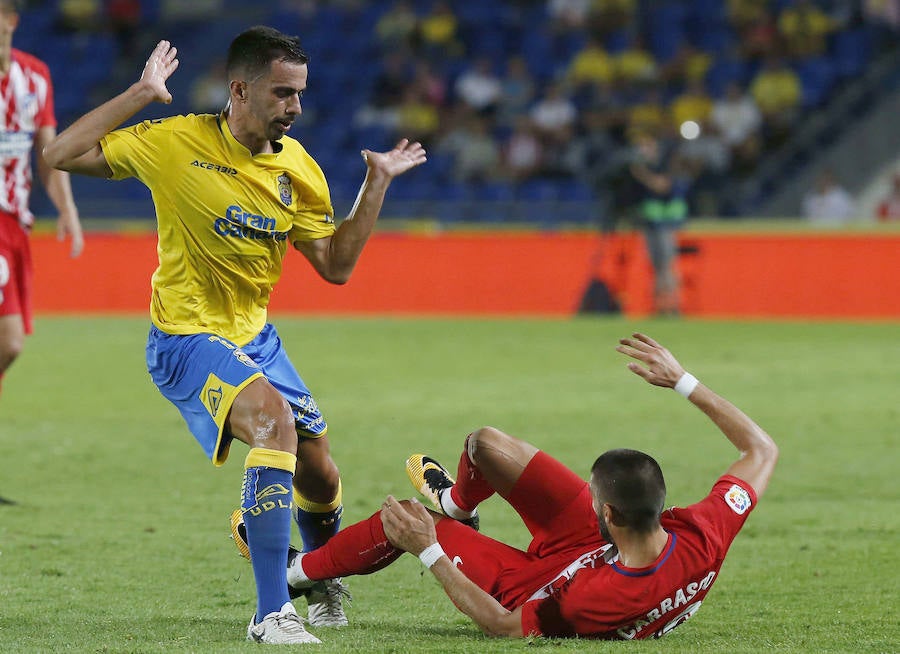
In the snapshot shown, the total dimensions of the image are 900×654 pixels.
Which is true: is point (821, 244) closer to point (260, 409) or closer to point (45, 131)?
point (45, 131)

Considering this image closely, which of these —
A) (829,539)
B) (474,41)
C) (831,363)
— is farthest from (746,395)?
(474,41)

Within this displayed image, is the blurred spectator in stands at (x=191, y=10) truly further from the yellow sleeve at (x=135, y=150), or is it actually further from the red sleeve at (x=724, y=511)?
the red sleeve at (x=724, y=511)

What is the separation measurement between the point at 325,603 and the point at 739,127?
18832mm

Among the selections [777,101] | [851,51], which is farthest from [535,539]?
[851,51]

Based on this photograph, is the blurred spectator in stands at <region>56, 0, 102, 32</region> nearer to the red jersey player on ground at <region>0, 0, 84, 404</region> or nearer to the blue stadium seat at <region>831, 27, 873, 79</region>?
the blue stadium seat at <region>831, 27, 873, 79</region>

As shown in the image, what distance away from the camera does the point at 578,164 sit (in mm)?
23719

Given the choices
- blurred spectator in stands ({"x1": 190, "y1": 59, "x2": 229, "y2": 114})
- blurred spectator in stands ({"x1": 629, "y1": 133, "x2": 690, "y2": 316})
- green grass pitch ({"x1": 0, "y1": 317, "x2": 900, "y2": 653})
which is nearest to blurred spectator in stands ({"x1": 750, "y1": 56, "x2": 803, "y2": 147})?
blurred spectator in stands ({"x1": 629, "y1": 133, "x2": 690, "y2": 316})

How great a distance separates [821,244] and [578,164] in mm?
5070

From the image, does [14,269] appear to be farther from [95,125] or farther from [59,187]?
[95,125]

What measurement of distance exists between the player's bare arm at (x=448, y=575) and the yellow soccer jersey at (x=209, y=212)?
100 centimetres

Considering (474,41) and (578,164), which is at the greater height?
(474,41)

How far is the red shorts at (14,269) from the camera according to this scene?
315 inches

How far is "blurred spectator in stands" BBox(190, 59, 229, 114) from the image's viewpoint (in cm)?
2719

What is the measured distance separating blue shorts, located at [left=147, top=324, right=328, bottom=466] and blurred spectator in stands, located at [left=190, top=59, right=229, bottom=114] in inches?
846
